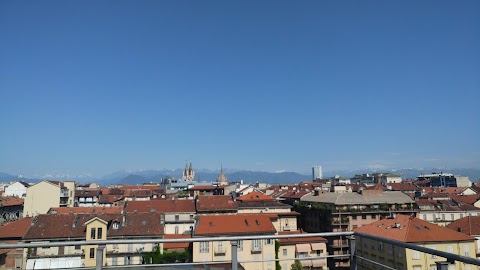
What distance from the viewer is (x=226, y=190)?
90.2 meters

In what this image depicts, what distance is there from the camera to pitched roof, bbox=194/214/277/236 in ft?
113

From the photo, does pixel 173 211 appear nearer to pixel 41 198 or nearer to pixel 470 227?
pixel 41 198

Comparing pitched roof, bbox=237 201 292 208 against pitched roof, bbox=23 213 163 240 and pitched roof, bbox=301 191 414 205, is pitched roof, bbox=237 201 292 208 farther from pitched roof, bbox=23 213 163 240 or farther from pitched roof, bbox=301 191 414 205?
pitched roof, bbox=23 213 163 240

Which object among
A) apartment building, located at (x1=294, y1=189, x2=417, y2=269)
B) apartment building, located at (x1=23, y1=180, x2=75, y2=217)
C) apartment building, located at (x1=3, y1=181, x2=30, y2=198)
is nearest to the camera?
apartment building, located at (x1=294, y1=189, x2=417, y2=269)

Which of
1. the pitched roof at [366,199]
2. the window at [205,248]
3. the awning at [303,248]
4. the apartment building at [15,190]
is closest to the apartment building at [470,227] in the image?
the pitched roof at [366,199]

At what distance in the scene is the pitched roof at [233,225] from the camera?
113ft

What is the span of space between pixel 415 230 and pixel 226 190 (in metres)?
63.9

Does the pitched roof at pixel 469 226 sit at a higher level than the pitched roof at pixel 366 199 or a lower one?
lower

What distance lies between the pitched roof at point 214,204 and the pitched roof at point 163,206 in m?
1.20

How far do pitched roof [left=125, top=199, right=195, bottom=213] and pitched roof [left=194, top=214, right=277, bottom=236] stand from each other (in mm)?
12503

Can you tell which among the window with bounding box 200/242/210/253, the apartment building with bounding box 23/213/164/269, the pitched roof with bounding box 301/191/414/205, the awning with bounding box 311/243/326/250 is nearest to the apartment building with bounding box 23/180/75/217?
the apartment building with bounding box 23/213/164/269

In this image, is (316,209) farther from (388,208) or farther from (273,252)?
(273,252)

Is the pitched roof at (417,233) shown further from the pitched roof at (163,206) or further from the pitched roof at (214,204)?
the pitched roof at (163,206)

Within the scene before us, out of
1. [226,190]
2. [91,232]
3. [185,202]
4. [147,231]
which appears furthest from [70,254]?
[226,190]
